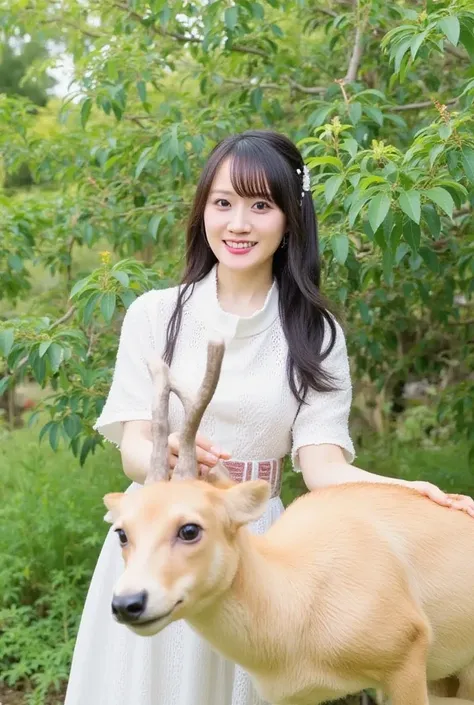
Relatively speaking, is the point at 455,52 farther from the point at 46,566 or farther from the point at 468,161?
the point at 46,566

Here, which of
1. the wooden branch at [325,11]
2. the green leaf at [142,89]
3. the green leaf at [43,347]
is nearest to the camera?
the green leaf at [43,347]

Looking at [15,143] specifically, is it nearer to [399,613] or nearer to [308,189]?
[308,189]

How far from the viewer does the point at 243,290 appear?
8.86ft

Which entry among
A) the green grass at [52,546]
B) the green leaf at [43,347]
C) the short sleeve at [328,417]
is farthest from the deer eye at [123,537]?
the green grass at [52,546]

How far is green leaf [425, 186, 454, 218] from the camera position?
2551 mm

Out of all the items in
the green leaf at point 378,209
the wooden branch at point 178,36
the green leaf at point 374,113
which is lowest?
the green leaf at point 378,209

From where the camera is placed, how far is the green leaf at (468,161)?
8.79 ft

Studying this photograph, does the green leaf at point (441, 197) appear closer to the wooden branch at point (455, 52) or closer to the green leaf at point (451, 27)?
the green leaf at point (451, 27)

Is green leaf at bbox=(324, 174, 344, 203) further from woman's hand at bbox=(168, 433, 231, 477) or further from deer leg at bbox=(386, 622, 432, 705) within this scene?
deer leg at bbox=(386, 622, 432, 705)

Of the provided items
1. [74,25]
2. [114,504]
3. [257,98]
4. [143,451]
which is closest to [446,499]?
[143,451]

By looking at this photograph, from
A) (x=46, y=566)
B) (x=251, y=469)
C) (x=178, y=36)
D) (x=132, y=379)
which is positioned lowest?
(x=46, y=566)

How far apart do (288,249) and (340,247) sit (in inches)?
15.2

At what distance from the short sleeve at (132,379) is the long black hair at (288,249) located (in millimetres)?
72

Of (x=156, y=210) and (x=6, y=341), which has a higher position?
(x=156, y=210)
